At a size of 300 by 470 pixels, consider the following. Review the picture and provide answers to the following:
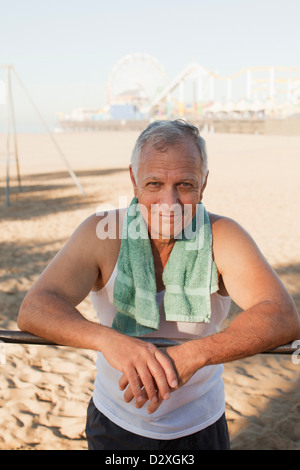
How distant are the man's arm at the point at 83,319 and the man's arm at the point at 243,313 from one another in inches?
2.1

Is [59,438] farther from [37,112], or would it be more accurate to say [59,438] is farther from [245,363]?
[37,112]

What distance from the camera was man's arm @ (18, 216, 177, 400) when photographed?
1.25 metres

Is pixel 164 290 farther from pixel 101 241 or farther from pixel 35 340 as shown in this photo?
pixel 35 340

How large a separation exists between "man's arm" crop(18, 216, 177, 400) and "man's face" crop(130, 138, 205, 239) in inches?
7.1

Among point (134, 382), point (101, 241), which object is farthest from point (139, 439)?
point (101, 241)

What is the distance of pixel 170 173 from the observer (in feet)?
4.74

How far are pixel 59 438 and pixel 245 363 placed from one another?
65.9 inches

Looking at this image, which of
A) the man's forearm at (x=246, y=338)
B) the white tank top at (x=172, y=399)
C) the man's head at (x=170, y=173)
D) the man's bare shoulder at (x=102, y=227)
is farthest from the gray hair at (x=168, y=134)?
the man's forearm at (x=246, y=338)

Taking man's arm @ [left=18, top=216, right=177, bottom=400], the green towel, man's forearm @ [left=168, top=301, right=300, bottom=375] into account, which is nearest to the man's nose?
the green towel

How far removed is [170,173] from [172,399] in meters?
0.68

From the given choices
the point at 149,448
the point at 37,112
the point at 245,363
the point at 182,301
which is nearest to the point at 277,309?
the point at 182,301

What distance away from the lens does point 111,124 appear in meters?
60.9

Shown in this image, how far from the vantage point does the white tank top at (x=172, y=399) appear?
1473 mm

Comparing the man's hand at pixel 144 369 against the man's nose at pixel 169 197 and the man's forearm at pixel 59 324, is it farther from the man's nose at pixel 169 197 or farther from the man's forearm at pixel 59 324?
the man's nose at pixel 169 197
